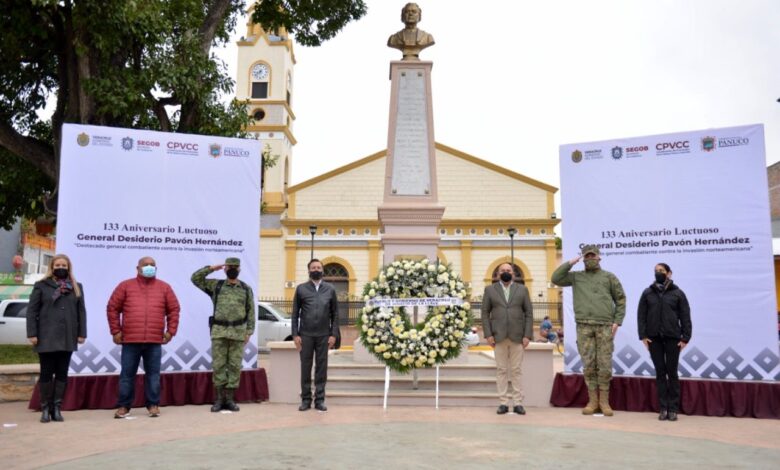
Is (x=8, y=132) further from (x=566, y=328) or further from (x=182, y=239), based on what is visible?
(x=566, y=328)

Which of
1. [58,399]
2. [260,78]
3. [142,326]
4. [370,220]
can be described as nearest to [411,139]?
[142,326]

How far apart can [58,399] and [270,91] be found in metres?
31.9

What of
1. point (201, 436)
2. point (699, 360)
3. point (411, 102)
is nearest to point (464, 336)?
point (699, 360)

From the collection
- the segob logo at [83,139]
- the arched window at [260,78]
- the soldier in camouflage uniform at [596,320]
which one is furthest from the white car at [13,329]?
the arched window at [260,78]

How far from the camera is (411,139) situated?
10.9 meters

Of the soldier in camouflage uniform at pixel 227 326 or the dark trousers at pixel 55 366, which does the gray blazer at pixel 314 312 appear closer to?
the soldier in camouflage uniform at pixel 227 326

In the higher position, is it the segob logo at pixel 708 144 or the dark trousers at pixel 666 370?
the segob logo at pixel 708 144

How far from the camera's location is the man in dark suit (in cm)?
734

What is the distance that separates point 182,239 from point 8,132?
4.99m

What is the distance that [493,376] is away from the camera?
28.5 feet

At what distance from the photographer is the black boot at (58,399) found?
21.6 feet

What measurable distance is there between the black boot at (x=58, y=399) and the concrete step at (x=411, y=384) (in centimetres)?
302

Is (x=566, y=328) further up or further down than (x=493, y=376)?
further up

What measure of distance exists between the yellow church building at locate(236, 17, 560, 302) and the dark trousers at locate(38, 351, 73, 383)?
26.8m
